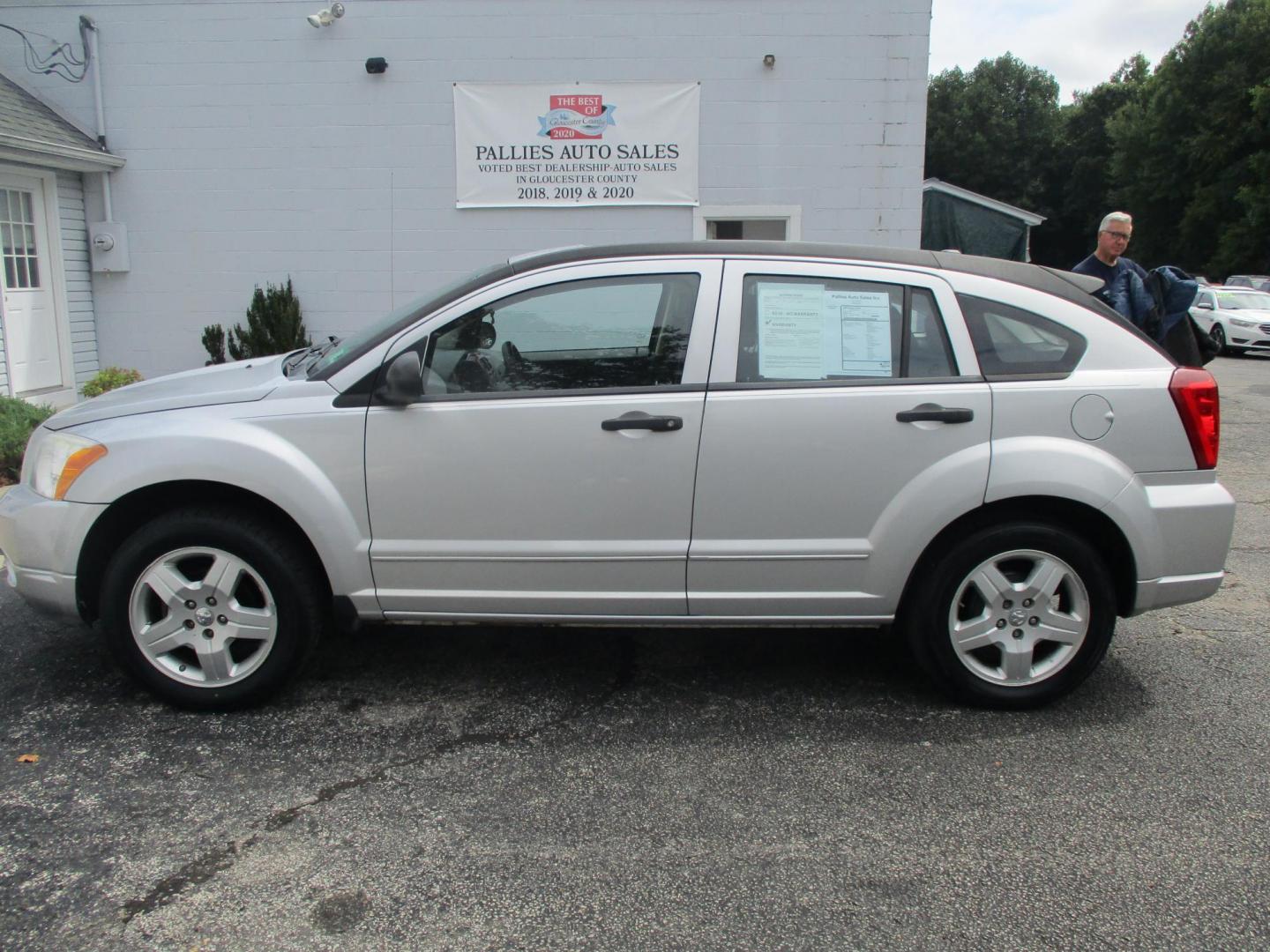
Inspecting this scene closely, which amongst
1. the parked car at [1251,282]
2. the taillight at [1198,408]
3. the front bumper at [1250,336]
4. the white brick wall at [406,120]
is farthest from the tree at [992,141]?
the taillight at [1198,408]

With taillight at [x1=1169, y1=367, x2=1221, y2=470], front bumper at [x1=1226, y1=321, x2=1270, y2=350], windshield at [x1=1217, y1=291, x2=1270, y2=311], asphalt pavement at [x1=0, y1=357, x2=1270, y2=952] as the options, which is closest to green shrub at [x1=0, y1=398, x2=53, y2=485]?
asphalt pavement at [x1=0, y1=357, x2=1270, y2=952]

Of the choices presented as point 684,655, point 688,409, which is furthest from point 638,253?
point 684,655

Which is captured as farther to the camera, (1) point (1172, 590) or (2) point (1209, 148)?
(2) point (1209, 148)

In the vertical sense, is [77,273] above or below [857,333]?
above

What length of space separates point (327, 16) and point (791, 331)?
8.44 meters

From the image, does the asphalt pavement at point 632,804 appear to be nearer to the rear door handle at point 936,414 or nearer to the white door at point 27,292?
the rear door handle at point 936,414

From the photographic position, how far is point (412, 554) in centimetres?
382

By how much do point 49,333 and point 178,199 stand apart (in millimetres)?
1860

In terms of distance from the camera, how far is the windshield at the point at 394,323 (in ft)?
12.8

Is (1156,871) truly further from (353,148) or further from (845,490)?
(353,148)

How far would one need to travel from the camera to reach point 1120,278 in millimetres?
6223

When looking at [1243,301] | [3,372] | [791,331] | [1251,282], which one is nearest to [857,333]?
[791,331]

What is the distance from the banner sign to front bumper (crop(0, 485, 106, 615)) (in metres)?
7.55

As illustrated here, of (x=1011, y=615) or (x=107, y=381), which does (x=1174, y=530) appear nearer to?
(x=1011, y=615)
